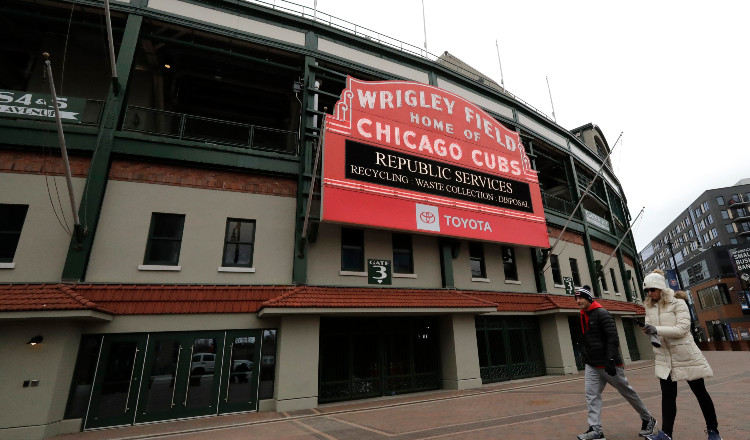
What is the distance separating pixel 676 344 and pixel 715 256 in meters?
73.3

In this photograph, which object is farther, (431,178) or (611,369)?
(431,178)

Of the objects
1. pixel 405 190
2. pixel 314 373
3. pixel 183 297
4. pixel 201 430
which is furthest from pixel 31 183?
A: pixel 405 190

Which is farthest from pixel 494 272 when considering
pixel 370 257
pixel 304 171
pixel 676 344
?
pixel 676 344

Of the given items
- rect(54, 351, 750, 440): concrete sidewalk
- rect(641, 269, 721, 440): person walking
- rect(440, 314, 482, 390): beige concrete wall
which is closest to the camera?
rect(641, 269, 721, 440): person walking

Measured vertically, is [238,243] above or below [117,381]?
above

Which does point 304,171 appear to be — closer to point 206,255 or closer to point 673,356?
point 206,255

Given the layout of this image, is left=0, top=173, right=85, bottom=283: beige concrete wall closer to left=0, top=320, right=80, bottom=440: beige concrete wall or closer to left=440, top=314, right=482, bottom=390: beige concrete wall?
left=0, top=320, right=80, bottom=440: beige concrete wall

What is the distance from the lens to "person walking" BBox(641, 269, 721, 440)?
4.61 metres

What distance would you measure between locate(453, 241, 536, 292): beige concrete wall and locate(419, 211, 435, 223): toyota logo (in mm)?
2587

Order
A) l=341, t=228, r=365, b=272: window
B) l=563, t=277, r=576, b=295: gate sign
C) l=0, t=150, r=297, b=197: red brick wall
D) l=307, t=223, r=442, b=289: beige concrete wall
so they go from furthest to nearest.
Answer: l=563, t=277, r=576, b=295: gate sign < l=341, t=228, r=365, b=272: window < l=307, t=223, r=442, b=289: beige concrete wall < l=0, t=150, r=297, b=197: red brick wall

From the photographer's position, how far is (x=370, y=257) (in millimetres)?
12977

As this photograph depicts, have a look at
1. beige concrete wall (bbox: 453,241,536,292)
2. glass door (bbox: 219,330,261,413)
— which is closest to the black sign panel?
beige concrete wall (bbox: 453,241,536,292)

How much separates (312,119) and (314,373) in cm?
868

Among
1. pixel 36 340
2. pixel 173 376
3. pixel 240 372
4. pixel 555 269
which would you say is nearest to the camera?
pixel 36 340
